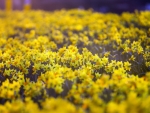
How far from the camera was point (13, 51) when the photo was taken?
6.51 metres

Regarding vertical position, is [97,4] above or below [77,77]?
above

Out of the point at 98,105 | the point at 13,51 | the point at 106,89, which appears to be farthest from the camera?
the point at 13,51

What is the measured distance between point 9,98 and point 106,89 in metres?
1.48

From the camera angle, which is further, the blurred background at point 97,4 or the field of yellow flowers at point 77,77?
the blurred background at point 97,4

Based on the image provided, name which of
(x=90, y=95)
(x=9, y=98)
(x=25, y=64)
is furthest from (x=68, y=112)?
(x=25, y=64)

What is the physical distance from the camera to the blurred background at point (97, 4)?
75.2ft

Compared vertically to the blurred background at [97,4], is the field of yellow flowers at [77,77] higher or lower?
lower

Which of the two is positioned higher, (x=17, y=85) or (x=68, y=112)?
(x=17, y=85)

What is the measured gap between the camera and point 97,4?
25.4 metres

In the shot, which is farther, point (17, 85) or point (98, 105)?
point (17, 85)

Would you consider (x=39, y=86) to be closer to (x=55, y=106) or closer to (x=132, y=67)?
(x=55, y=106)

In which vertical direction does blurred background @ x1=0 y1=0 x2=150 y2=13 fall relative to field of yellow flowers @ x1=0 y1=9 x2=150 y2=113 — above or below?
above

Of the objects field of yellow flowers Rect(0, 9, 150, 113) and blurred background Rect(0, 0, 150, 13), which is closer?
field of yellow flowers Rect(0, 9, 150, 113)

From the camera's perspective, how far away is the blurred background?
22.9 meters
